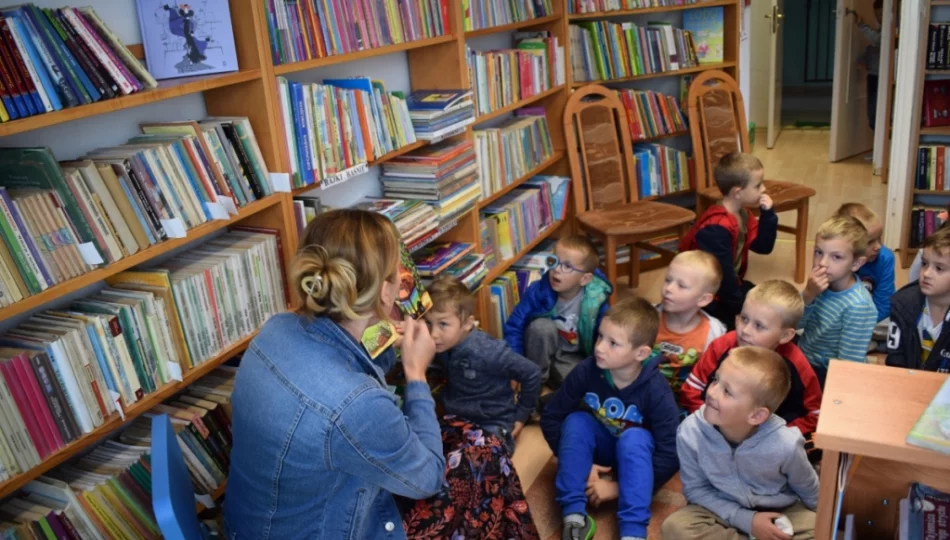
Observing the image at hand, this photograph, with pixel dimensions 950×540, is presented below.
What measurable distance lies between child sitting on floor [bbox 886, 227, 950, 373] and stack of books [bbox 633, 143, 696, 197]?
1811mm

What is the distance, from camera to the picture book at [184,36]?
2088 millimetres

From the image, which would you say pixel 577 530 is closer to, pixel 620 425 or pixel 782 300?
pixel 620 425

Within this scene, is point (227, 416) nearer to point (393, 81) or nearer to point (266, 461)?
point (266, 461)

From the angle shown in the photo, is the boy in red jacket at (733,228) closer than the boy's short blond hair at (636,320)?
No

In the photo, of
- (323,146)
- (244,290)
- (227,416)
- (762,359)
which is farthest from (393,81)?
(762,359)

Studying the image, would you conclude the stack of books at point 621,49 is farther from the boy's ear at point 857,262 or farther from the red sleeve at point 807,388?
the red sleeve at point 807,388

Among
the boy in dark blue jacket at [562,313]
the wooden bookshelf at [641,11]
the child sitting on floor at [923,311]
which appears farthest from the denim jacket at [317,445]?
the wooden bookshelf at [641,11]

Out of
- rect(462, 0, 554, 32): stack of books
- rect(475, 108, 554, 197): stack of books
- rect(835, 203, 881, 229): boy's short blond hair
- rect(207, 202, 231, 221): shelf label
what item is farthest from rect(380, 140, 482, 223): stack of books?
rect(835, 203, 881, 229): boy's short blond hair

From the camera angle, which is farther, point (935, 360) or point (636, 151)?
point (636, 151)

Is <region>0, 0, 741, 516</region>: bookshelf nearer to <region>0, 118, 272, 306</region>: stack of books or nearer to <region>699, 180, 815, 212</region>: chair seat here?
<region>0, 118, 272, 306</region>: stack of books

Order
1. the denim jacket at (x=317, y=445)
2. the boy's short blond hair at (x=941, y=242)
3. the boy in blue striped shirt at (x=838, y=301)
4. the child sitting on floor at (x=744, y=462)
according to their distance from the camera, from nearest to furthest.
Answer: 1. the denim jacket at (x=317, y=445)
2. the child sitting on floor at (x=744, y=462)
3. the boy's short blond hair at (x=941, y=242)
4. the boy in blue striped shirt at (x=838, y=301)

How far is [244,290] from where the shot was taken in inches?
86.7

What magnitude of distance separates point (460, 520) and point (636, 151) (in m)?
2.86

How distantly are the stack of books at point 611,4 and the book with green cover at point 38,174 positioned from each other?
2.94m
